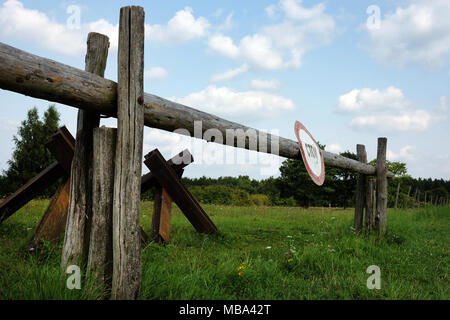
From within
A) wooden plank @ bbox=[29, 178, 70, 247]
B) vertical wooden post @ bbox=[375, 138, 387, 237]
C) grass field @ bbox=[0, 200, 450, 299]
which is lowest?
grass field @ bbox=[0, 200, 450, 299]

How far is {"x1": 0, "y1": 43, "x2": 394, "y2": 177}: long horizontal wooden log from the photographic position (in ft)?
6.49

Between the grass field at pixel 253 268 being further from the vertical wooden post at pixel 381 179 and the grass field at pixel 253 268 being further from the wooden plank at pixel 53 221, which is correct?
the vertical wooden post at pixel 381 179

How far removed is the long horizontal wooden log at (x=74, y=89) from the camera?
1.98 metres

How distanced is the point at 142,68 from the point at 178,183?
2572 millimetres

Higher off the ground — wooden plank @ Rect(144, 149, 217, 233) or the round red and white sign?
the round red and white sign

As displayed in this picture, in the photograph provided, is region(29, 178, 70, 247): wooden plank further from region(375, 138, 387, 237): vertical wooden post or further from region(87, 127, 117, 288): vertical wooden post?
region(375, 138, 387, 237): vertical wooden post

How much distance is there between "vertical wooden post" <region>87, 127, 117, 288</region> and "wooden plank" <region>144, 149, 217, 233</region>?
2.06 m

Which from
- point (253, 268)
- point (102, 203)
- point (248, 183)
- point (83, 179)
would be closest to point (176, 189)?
point (253, 268)

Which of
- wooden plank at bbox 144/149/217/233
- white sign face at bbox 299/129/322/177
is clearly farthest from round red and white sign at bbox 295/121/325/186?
wooden plank at bbox 144/149/217/233

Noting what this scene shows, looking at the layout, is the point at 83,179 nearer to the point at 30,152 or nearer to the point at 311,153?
the point at 311,153

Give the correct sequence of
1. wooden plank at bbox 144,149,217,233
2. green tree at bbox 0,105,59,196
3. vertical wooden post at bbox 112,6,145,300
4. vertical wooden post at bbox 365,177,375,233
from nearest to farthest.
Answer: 1. vertical wooden post at bbox 112,6,145,300
2. wooden plank at bbox 144,149,217,233
3. vertical wooden post at bbox 365,177,375,233
4. green tree at bbox 0,105,59,196

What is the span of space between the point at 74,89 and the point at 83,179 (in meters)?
0.85

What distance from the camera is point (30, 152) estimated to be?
18.1m

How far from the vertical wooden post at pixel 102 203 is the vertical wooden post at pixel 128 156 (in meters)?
0.11
